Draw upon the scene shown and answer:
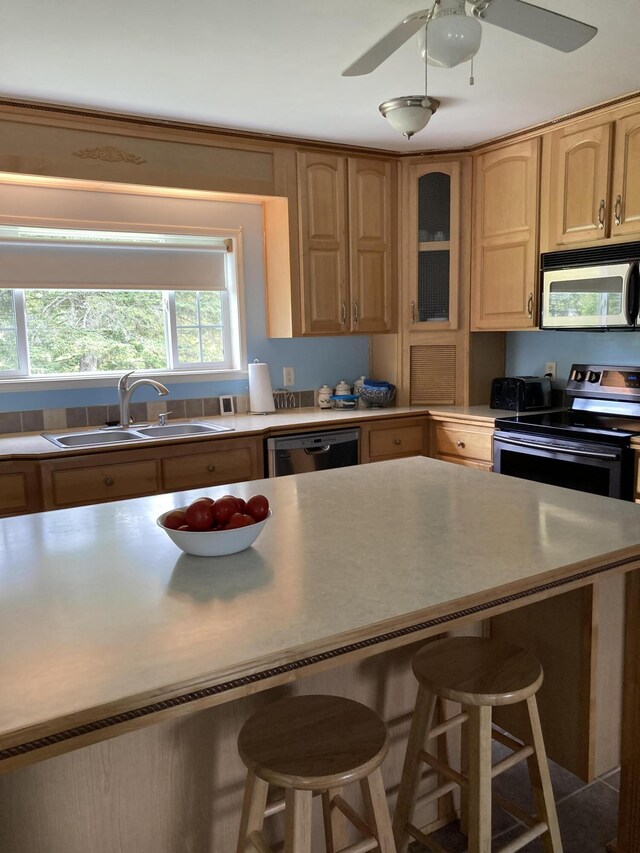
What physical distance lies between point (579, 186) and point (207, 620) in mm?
3130

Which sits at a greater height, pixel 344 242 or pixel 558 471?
pixel 344 242

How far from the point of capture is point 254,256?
408 cm

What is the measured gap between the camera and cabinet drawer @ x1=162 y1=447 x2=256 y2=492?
3.23 m

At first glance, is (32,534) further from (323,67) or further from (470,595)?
(323,67)

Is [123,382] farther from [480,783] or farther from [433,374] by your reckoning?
[480,783]

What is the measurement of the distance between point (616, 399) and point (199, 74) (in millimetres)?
2595

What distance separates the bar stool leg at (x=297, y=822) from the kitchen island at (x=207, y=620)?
0.22m

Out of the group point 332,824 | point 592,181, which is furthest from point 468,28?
A: point 592,181

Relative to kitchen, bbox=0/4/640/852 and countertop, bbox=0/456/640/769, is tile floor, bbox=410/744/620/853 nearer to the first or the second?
countertop, bbox=0/456/640/769

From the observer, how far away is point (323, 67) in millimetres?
2723

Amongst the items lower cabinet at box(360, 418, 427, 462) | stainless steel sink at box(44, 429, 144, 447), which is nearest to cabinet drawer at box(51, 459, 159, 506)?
stainless steel sink at box(44, 429, 144, 447)

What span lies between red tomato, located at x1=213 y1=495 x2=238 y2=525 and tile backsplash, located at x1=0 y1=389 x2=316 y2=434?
235 cm

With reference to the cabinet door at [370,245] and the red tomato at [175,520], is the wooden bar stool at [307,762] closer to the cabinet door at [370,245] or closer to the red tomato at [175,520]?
the red tomato at [175,520]

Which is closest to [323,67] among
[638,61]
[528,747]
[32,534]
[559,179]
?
[638,61]
